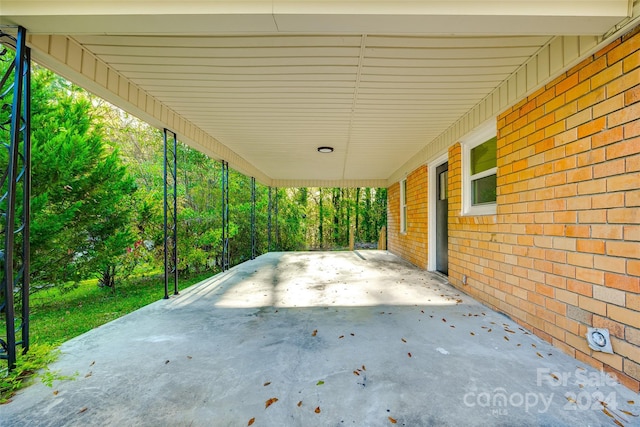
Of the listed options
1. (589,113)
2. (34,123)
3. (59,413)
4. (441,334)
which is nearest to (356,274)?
(441,334)

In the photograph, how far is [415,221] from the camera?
260 inches

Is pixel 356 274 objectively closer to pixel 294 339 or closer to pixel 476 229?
pixel 476 229

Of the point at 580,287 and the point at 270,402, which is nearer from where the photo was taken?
the point at 270,402

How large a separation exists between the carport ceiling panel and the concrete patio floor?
2.61 metres

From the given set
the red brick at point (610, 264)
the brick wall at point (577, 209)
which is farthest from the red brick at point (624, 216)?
the red brick at point (610, 264)

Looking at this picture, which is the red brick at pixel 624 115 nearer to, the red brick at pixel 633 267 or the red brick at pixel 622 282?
the red brick at pixel 633 267

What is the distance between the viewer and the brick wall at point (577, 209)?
1.72 m

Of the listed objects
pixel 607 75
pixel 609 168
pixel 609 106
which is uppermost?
pixel 607 75

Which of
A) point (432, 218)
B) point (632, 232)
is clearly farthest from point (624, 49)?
point (432, 218)

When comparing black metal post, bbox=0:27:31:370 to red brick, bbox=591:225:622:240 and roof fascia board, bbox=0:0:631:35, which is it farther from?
red brick, bbox=591:225:622:240

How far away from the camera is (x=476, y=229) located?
3691mm

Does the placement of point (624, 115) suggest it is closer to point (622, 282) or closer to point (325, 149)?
point (622, 282)

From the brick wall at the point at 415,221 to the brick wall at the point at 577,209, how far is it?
112 inches

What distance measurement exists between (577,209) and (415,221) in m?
4.55
